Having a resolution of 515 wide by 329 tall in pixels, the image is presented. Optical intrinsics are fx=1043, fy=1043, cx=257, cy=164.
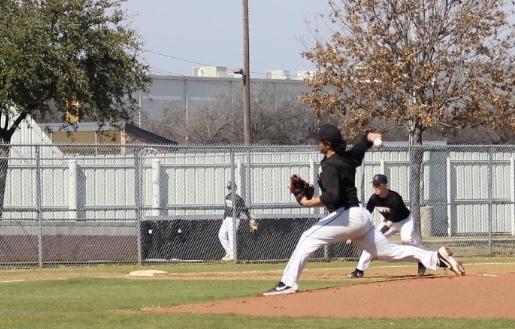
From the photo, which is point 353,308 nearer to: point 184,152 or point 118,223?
point 118,223

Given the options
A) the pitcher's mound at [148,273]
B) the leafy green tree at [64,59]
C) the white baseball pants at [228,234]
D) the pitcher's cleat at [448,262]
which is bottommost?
the pitcher's mound at [148,273]

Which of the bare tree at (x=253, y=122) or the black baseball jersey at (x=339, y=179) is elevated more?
the bare tree at (x=253, y=122)

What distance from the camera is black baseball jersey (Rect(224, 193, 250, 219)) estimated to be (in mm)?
21625

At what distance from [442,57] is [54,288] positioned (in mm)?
13768

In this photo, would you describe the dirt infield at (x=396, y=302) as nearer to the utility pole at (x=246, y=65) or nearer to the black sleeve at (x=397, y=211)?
the black sleeve at (x=397, y=211)

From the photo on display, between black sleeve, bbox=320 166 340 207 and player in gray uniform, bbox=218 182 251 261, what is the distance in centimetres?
1031

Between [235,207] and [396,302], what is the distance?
1119cm

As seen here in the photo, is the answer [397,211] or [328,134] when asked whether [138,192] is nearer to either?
[397,211]

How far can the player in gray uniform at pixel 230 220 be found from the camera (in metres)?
21.6

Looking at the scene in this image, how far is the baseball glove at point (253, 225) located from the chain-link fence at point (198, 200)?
0.47 ft

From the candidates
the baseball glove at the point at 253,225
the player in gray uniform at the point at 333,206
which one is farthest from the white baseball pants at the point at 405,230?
the baseball glove at the point at 253,225

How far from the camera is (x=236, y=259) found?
21.9 metres

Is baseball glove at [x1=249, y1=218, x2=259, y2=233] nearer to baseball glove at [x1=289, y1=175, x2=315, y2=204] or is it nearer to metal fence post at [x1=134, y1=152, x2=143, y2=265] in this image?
metal fence post at [x1=134, y1=152, x2=143, y2=265]

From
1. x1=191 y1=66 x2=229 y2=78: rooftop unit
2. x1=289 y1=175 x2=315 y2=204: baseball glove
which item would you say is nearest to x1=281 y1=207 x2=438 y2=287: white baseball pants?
x1=289 y1=175 x2=315 y2=204: baseball glove
